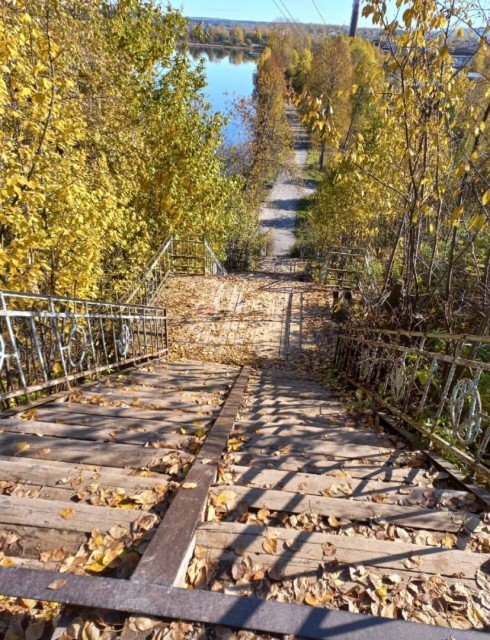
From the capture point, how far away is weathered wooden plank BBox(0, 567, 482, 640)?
1417mm

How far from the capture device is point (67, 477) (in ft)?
7.49

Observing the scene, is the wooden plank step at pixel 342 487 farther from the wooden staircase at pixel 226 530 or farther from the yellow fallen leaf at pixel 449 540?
the yellow fallen leaf at pixel 449 540

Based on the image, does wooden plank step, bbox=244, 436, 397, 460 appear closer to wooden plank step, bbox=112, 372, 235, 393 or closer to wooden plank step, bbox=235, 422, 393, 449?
wooden plank step, bbox=235, 422, 393, 449

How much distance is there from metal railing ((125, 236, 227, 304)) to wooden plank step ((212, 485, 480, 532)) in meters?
6.18

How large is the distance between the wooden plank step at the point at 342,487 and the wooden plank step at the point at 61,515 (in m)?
0.76

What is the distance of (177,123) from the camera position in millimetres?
10266

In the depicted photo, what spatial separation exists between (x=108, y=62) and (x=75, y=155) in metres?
3.71

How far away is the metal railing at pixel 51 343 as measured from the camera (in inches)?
142

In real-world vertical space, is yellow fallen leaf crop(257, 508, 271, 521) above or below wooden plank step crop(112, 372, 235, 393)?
above

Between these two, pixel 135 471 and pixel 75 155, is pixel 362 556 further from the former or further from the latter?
A: pixel 75 155

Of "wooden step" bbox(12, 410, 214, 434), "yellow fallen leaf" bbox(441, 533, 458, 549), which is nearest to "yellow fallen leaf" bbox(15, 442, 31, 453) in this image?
"wooden step" bbox(12, 410, 214, 434)

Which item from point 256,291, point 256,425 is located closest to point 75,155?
point 256,425

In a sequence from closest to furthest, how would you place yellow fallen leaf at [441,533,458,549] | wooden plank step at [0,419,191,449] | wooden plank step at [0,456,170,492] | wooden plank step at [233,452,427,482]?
yellow fallen leaf at [441,533,458,549]
wooden plank step at [0,456,170,492]
wooden plank step at [233,452,427,482]
wooden plank step at [0,419,191,449]

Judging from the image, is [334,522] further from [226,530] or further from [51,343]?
[51,343]
